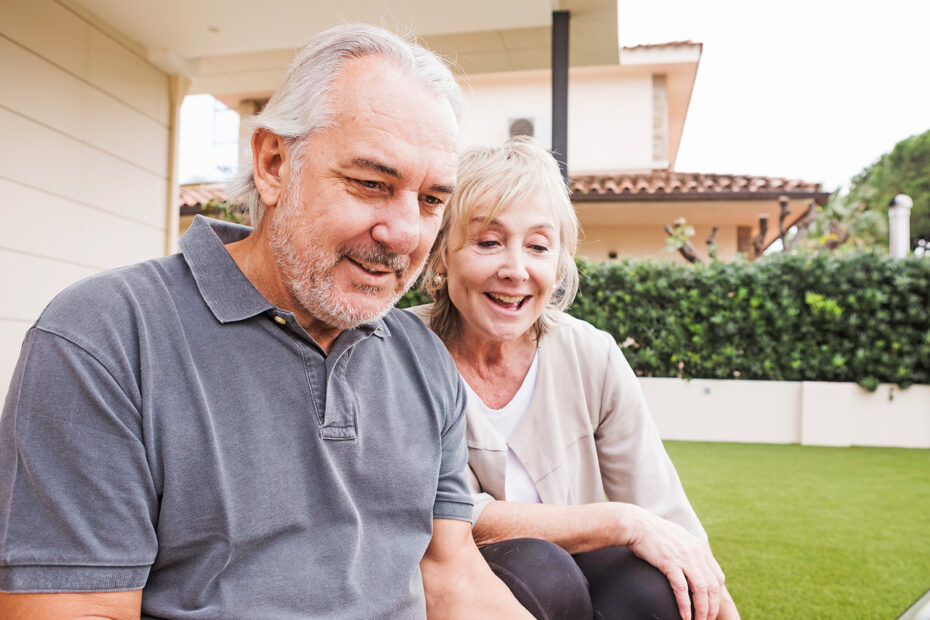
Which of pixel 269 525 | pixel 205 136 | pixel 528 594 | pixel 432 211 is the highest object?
pixel 205 136

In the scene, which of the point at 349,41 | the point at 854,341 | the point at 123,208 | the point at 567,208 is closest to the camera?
the point at 349,41

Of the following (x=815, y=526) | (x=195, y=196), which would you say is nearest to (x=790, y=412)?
(x=815, y=526)

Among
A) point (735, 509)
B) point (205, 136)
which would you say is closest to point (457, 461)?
point (735, 509)

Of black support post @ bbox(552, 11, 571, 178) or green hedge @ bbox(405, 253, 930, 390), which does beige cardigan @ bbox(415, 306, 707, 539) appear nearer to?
black support post @ bbox(552, 11, 571, 178)

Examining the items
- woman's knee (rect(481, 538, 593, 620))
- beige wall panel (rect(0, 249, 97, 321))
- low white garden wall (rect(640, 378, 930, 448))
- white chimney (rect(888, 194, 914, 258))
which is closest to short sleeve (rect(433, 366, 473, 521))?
woman's knee (rect(481, 538, 593, 620))

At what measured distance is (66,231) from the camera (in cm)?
465

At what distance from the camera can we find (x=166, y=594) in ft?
3.49

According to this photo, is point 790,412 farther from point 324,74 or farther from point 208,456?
point 208,456

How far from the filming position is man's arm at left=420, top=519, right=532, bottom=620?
1485mm

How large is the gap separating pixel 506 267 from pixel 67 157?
3.99 m

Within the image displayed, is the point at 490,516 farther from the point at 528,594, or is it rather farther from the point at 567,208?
the point at 567,208

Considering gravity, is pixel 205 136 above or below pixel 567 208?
above

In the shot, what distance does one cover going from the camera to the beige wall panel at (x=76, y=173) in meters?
4.26

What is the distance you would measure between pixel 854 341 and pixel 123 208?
6.96 metres
